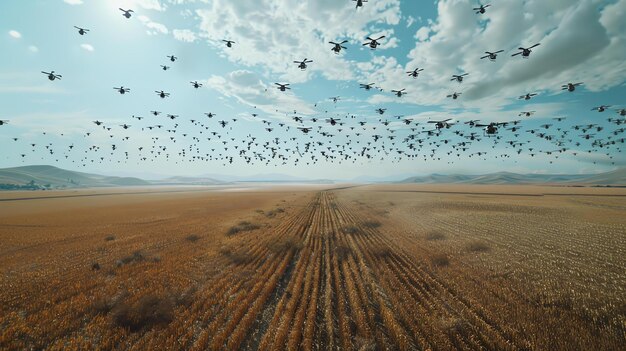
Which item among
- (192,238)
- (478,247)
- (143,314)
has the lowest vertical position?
(192,238)

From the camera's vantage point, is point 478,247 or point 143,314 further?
point 478,247

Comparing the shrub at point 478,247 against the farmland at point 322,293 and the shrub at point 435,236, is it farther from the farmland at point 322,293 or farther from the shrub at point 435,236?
the shrub at point 435,236

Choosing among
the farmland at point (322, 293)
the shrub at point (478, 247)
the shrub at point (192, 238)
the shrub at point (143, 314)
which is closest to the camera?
the farmland at point (322, 293)

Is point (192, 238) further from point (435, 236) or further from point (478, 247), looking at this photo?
point (478, 247)

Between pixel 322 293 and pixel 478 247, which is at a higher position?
pixel 322 293

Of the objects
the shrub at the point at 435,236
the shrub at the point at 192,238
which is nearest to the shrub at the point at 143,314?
the shrub at the point at 192,238

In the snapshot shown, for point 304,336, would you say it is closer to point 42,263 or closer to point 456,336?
point 456,336

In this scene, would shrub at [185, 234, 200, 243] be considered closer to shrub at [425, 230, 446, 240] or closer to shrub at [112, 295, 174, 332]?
shrub at [112, 295, 174, 332]

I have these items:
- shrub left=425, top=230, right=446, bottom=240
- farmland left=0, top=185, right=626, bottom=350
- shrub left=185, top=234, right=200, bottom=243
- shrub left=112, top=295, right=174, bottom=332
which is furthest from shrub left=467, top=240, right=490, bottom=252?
shrub left=185, top=234, right=200, bottom=243

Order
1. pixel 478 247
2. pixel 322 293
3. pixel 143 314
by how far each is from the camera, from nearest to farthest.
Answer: pixel 143 314, pixel 322 293, pixel 478 247

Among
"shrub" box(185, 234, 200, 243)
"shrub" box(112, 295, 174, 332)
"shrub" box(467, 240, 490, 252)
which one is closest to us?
"shrub" box(112, 295, 174, 332)

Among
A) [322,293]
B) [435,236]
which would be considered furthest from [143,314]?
[435,236]

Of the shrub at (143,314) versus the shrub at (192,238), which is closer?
the shrub at (143,314)

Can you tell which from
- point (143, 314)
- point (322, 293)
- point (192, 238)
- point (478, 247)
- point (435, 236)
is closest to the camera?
point (143, 314)
